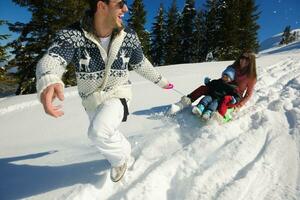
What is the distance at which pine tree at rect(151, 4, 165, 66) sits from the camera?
125 feet

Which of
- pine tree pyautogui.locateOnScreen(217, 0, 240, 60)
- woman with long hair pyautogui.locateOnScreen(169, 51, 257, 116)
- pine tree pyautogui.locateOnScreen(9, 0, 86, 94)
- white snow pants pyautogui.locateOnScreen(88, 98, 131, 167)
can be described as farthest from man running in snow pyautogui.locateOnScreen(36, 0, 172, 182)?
pine tree pyautogui.locateOnScreen(217, 0, 240, 60)

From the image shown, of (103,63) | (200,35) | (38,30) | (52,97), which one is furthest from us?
(200,35)

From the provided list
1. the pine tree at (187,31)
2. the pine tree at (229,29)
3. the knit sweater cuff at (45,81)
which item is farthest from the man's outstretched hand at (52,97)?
the pine tree at (187,31)

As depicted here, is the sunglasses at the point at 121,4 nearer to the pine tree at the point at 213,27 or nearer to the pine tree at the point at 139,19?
the pine tree at the point at 139,19

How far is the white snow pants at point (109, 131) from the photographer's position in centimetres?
303

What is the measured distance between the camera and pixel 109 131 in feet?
10.1

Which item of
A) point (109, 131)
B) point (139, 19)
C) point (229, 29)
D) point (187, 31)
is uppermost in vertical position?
point (109, 131)

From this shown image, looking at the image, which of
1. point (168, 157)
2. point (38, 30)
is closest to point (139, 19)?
point (38, 30)

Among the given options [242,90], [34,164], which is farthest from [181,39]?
[34,164]

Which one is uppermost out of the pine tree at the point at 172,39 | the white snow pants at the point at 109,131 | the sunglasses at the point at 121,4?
the sunglasses at the point at 121,4

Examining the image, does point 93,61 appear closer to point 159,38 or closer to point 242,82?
point 242,82

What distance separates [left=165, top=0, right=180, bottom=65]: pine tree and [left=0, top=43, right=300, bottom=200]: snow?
3139 cm

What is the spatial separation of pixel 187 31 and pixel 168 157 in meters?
35.3

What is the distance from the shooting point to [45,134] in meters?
5.47
